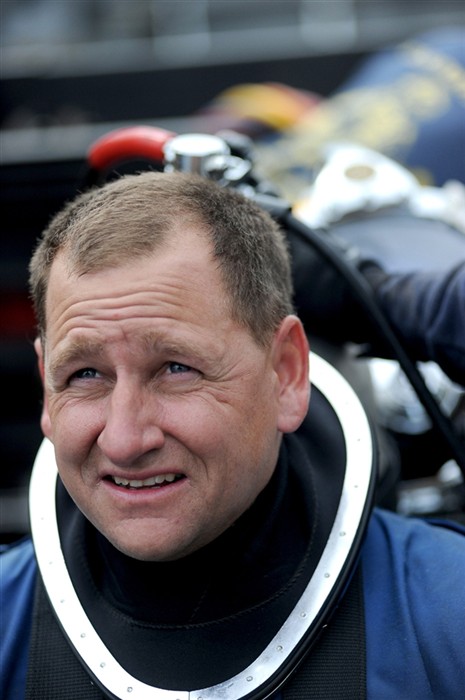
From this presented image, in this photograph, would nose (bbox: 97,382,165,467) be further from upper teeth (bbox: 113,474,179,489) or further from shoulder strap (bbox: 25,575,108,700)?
shoulder strap (bbox: 25,575,108,700)

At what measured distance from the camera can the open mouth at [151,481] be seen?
1.24m

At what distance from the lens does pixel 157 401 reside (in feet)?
4.04

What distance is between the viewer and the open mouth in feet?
4.08

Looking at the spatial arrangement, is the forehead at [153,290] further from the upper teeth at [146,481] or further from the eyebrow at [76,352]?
the upper teeth at [146,481]

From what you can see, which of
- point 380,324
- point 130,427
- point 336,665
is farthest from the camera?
point 380,324

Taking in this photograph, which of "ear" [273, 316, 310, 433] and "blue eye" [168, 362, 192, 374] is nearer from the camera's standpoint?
"blue eye" [168, 362, 192, 374]

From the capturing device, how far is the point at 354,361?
1.99 metres

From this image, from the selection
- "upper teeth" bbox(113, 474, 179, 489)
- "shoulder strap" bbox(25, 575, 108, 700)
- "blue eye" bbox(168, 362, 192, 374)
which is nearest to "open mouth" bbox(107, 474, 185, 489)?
"upper teeth" bbox(113, 474, 179, 489)

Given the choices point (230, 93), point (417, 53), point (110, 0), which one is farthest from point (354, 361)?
point (110, 0)

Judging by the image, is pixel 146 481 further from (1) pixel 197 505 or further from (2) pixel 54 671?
(2) pixel 54 671

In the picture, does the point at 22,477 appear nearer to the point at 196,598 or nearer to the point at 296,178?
the point at 296,178

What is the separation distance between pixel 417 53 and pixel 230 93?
2.36 ft

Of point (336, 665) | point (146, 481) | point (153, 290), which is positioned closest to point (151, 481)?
point (146, 481)

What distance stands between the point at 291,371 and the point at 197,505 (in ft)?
0.81
